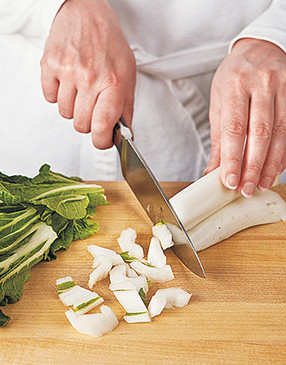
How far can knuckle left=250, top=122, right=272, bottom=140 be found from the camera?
1.39 meters

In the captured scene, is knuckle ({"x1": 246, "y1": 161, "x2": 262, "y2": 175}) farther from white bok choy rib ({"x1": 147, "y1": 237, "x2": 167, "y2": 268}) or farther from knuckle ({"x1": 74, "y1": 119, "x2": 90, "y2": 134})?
knuckle ({"x1": 74, "y1": 119, "x2": 90, "y2": 134})

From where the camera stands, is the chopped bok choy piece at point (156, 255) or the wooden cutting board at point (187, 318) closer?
the wooden cutting board at point (187, 318)

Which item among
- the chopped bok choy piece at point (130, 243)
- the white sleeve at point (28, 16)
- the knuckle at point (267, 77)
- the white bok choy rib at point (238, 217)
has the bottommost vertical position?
the white bok choy rib at point (238, 217)

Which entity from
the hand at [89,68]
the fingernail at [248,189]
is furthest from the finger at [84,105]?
the fingernail at [248,189]

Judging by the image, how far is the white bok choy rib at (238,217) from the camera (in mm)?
1375

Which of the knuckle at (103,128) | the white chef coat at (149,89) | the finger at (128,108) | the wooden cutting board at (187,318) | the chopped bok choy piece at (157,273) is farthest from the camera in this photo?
the white chef coat at (149,89)

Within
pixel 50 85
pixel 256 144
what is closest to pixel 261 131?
pixel 256 144

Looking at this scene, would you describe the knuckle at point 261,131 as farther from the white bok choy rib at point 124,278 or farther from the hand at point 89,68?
the white bok choy rib at point 124,278

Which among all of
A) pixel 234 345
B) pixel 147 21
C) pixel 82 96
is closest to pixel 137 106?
pixel 147 21

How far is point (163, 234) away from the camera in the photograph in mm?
1352

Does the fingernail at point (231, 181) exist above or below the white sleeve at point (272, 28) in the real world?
below

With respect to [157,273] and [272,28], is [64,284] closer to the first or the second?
[157,273]

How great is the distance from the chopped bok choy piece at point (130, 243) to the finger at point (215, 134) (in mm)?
319

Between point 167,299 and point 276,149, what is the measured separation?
589 millimetres
